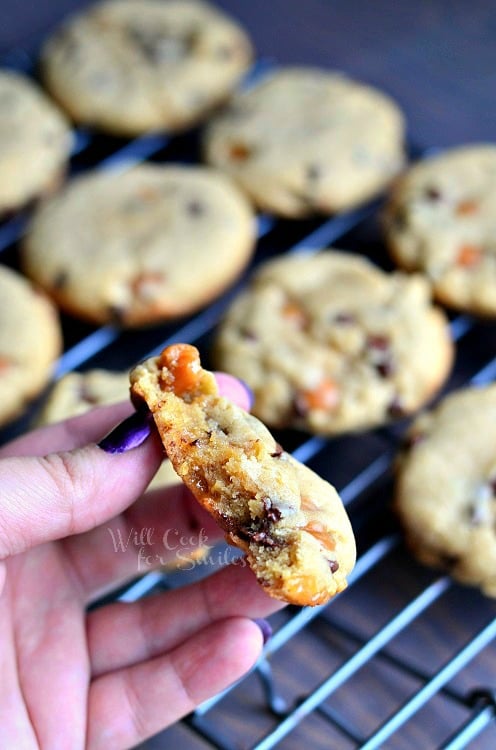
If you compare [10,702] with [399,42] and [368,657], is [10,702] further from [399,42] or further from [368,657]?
[399,42]

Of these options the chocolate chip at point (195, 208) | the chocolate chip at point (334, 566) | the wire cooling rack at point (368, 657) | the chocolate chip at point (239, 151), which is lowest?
the wire cooling rack at point (368, 657)

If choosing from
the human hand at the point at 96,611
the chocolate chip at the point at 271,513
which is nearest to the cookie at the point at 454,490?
the human hand at the point at 96,611

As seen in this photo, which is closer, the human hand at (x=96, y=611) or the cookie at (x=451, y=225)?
the human hand at (x=96, y=611)

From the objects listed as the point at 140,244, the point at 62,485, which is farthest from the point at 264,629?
the point at 140,244

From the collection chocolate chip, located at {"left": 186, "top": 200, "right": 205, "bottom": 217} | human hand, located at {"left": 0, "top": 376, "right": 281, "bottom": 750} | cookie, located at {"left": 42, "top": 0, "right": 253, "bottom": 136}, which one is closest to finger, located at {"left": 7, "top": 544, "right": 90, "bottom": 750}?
human hand, located at {"left": 0, "top": 376, "right": 281, "bottom": 750}

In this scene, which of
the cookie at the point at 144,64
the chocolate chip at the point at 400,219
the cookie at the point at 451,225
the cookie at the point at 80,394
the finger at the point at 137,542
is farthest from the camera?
the cookie at the point at 144,64

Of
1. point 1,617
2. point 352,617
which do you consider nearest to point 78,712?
point 1,617

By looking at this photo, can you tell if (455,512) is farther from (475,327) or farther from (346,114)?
(346,114)

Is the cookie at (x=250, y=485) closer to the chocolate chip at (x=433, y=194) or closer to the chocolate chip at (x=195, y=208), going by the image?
the chocolate chip at (x=195, y=208)
